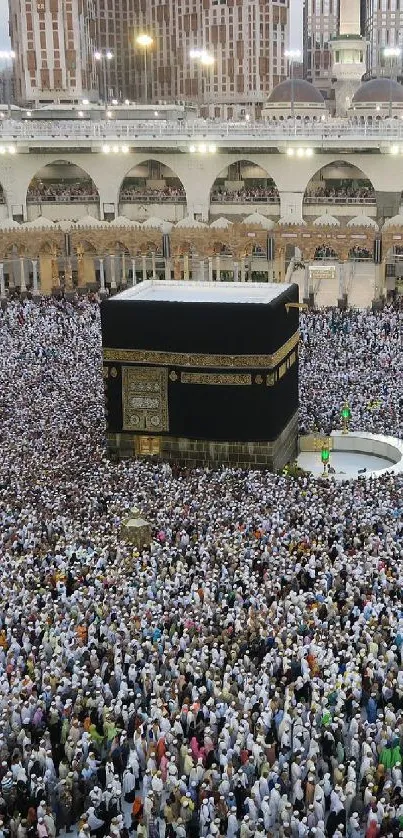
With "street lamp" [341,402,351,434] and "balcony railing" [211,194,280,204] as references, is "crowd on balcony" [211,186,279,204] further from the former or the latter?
"street lamp" [341,402,351,434]

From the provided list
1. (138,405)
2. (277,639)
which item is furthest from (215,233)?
(277,639)

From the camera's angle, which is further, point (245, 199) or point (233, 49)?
point (233, 49)

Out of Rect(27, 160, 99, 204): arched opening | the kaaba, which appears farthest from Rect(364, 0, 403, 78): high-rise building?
the kaaba

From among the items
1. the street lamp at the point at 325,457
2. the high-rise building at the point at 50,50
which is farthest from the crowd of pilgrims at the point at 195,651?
the high-rise building at the point at 50,50

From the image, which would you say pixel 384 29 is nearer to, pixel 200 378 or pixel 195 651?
pixel 200 378

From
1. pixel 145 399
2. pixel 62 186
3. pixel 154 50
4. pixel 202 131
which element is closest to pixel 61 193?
pixel 62 186

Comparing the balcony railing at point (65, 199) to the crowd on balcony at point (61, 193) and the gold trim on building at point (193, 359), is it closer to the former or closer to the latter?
the crowd on balcony at point (61, 193)
